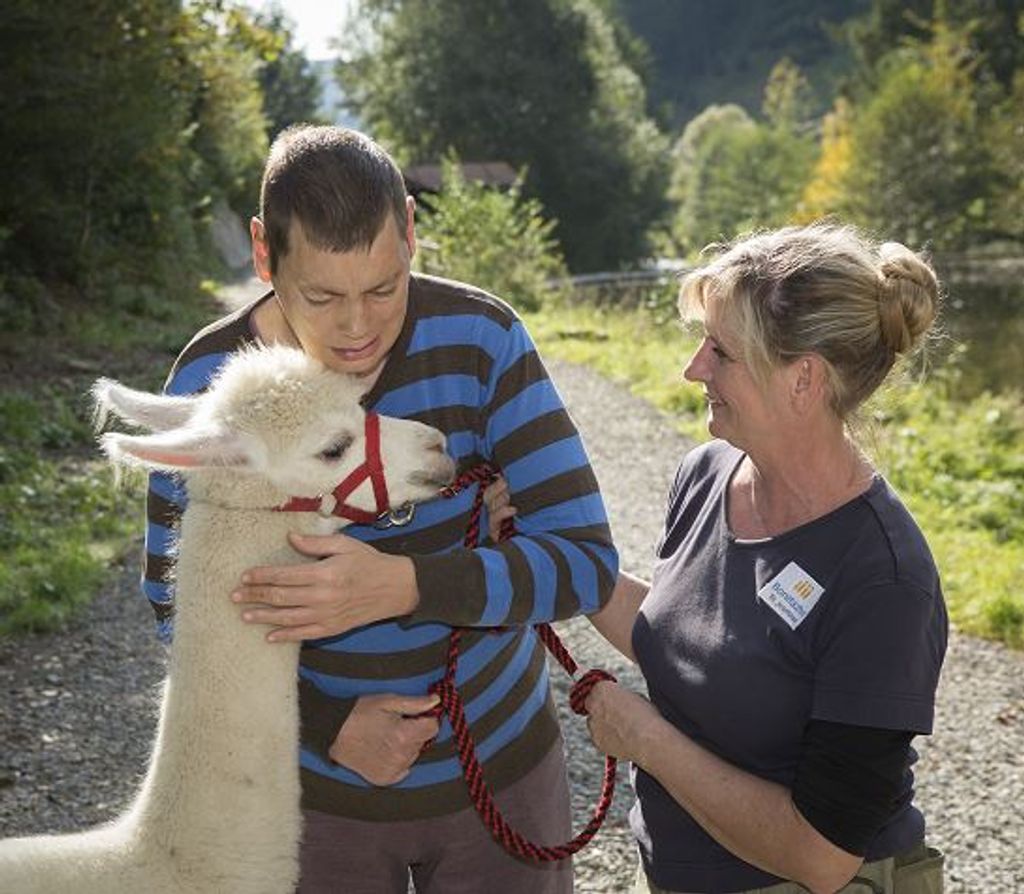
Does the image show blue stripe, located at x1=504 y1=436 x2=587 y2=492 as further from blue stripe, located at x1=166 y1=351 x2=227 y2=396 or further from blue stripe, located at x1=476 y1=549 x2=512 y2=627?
blue stripe, located at x1=166 y1=351 x2=227 y2=396

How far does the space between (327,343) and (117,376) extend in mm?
10691

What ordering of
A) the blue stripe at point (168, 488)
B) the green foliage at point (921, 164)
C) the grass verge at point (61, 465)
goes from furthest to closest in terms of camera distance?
the green foliage at point (921, 164), the grass verge at point (61, 465), the blue stripe at point (168, 488)

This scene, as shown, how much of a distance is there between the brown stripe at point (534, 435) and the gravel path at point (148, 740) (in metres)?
2.11

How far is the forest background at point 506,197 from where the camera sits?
8164 mm

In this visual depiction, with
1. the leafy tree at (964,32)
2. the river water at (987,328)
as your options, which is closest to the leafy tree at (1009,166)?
Answer: the river water at (987,328)

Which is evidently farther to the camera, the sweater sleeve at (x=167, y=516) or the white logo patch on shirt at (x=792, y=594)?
the sweater sleeve at (x=167, y=516)

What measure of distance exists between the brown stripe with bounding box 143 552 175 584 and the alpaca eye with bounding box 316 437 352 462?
12.4 inches

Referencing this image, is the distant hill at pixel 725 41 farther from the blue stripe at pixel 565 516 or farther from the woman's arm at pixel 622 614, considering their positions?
the blue stripe at pixel 565 516

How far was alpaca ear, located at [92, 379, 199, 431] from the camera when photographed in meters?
1.95

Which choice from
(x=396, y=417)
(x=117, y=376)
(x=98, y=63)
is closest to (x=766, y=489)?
(x=396, y=417)

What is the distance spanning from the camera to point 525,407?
6.04 ft

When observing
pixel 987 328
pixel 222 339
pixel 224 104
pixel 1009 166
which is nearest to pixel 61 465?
pixel 222 339

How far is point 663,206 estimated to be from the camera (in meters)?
44.4

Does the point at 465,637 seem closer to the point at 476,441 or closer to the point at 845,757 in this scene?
the point at 476,441
